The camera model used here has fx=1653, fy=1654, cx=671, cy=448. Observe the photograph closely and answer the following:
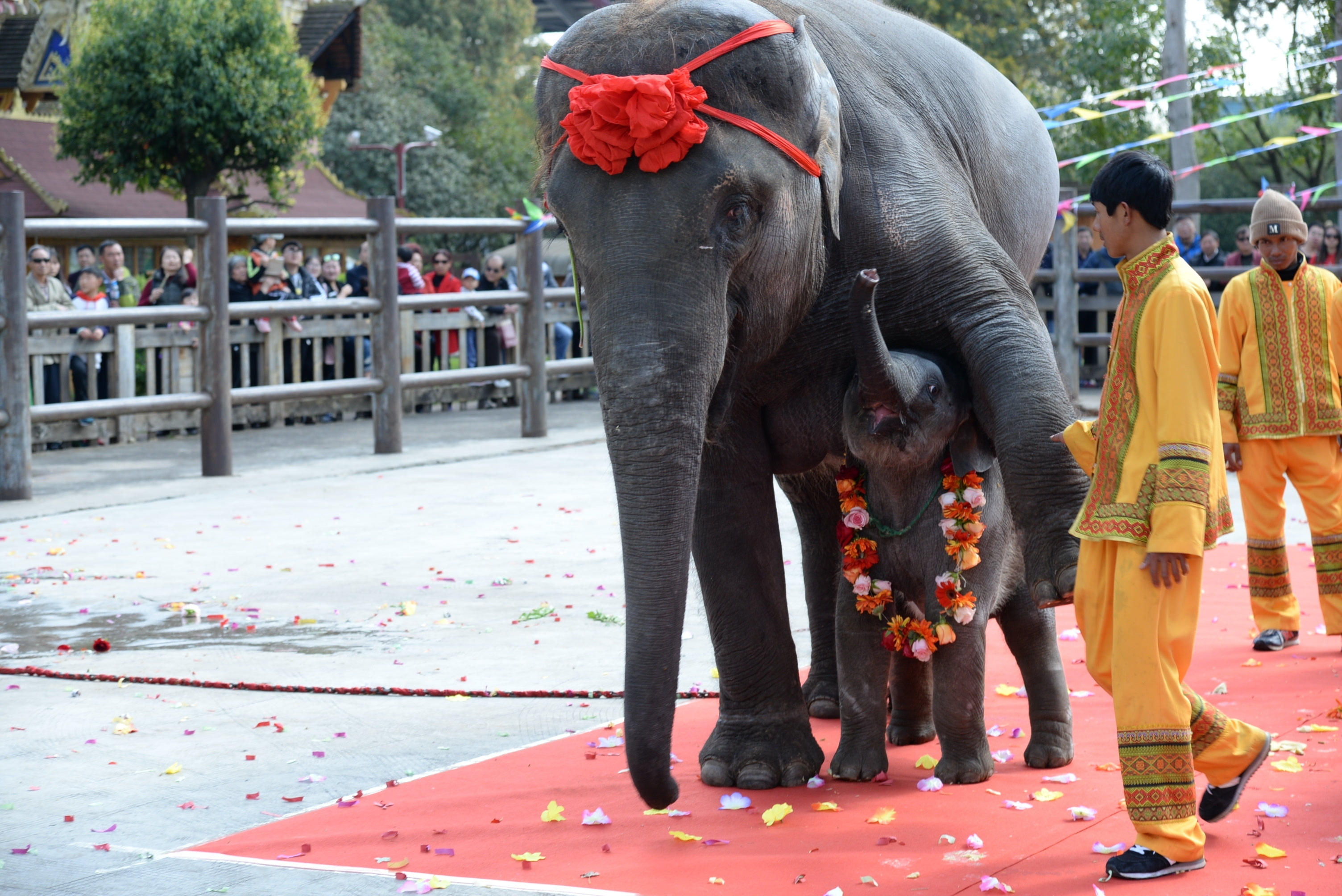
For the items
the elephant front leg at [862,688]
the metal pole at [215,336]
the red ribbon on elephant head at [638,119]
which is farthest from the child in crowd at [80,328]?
the red ribbon on elephant head at [638,119]

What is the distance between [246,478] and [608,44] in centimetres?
713

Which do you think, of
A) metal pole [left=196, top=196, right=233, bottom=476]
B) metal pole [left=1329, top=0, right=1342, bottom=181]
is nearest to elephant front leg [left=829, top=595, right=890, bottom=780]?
metal pole [left=196, top=196, right=233, bottom=476]

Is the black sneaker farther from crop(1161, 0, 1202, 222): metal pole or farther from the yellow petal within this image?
crop(1161, 0, 1202, 222): metal pole

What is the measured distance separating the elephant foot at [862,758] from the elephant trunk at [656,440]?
913 mm

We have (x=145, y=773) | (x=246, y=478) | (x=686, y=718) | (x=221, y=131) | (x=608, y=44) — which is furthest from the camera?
(x=221, y=131)

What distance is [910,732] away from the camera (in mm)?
4434

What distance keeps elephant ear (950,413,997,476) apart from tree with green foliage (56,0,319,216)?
A: 72.1 feet

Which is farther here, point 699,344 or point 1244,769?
point 1244,769

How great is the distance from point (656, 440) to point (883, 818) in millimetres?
1061

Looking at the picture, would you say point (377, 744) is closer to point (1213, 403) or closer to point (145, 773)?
point (145, 773)

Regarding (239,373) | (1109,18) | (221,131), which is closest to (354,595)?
(239,373)

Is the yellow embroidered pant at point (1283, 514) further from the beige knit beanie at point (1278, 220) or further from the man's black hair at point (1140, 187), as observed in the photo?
the man's black hair at point (1140, 187)

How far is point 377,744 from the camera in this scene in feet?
14.8

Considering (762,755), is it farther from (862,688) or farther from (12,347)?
(12,347)
